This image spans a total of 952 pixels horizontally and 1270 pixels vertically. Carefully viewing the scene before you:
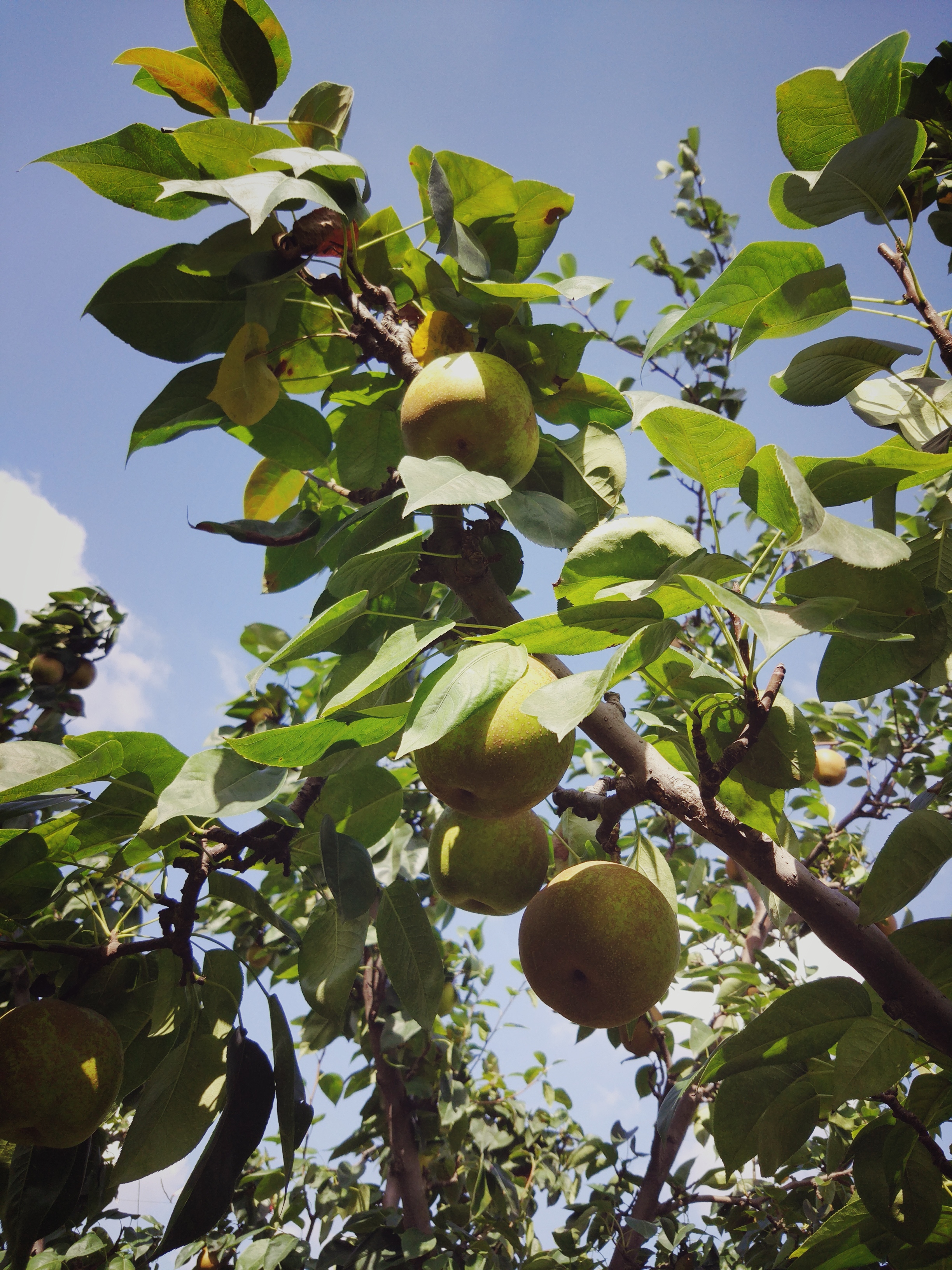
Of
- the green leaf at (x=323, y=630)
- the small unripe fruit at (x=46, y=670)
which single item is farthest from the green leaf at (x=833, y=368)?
the small unripe fruit at (x=46, y=670)

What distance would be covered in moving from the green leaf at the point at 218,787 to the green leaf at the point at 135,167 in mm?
1193

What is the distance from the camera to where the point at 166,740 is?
1476 mm

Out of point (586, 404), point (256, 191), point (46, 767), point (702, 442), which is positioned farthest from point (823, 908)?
point (256, 191)

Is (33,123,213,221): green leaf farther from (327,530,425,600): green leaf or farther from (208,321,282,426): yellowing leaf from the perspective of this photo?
(327,530,425,600): green leaf

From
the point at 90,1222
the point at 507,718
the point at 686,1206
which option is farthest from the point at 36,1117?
the point at 686,1206

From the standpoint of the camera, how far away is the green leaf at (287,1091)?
4.80 feet

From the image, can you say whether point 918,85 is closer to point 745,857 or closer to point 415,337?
point 415,337

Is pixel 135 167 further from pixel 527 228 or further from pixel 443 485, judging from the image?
pixel 443 485

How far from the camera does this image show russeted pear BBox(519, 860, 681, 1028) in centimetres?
147

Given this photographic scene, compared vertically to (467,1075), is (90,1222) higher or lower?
lower

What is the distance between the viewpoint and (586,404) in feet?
5.78

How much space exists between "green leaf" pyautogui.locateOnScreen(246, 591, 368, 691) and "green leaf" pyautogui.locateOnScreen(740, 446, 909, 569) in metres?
0.61

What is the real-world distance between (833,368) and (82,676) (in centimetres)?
349

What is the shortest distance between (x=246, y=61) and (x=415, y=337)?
675 mm
